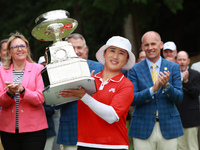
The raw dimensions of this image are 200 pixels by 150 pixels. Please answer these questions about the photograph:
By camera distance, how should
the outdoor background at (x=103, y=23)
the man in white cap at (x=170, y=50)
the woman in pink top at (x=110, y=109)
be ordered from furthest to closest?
the outdoor background at (x=103, y=23) → the man in white cap at (x=170, y=50) → the woman in pink top at (x=110, y=109)

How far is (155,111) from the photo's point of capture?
177 inches

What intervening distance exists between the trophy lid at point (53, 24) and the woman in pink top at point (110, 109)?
547 mm

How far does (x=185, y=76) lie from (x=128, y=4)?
7.05 meters

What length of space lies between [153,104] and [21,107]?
68.7 inches

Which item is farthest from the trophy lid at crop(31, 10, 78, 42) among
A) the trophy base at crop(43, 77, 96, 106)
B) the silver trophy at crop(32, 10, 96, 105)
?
the trophy base at crop(43, 77, 96, 106)

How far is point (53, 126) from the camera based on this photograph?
5.44 meters

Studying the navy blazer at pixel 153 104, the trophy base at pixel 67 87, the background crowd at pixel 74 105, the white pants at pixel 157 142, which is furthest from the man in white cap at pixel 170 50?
the trophy base at pixel 67 87

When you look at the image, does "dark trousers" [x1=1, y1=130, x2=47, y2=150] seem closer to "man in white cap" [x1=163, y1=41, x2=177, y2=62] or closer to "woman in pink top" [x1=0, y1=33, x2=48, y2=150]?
"woman in pink top" [x1=0, y1=33, x2=48, y2=150]

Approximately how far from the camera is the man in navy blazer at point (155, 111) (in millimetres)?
4410

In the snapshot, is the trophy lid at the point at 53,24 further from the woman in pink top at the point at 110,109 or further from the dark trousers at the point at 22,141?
the dark trousers at the point at 22,141

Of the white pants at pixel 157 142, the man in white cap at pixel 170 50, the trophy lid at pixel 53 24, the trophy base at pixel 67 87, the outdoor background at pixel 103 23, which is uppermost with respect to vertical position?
the outdoor background at pixel 103 23

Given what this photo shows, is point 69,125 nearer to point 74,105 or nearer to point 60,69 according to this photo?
point 74,105

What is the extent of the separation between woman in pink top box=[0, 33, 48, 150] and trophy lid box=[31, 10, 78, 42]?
841 millimetres

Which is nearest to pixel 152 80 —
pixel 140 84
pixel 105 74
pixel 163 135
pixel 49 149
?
pixel 140 84
